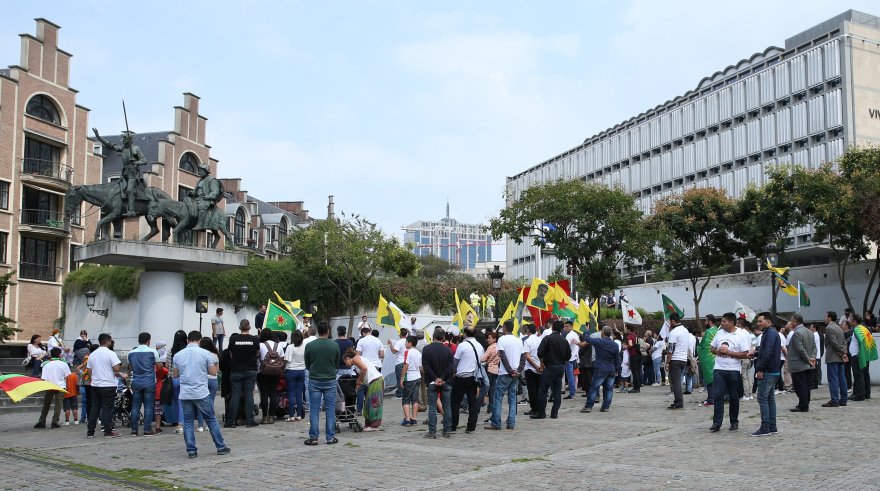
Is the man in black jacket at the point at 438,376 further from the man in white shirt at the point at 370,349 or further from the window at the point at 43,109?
the window at the point at 43,109

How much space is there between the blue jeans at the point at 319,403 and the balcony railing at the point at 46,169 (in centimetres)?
3807

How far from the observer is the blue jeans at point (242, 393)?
15.7 metres

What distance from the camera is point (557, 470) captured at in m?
10.5

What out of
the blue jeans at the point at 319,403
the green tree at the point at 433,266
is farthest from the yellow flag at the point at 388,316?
the green tree at the point at 433,266

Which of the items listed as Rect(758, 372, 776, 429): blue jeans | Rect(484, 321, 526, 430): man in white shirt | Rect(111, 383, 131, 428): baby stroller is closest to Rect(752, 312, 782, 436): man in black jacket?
Rect(758, 372, 776, 429): blue jeans

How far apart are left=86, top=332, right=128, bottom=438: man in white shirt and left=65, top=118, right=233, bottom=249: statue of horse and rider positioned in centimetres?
1357

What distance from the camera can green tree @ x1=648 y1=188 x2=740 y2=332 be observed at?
4409 centimetres

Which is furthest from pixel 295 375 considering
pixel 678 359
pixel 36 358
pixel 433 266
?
pixel 433 266

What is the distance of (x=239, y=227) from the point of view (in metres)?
68.9

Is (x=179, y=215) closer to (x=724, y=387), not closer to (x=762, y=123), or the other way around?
(x=724, y=387)

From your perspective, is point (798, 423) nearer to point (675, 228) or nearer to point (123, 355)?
point (123, 355)

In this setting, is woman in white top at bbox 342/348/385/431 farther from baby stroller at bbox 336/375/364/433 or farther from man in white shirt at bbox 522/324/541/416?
man in white shirt at bbox 522/324/541/416

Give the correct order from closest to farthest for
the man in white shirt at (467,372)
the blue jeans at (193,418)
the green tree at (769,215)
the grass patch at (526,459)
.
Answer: the grass patch at (526,459) < the blue jeans at (193,418) < the man in white shirt at (467,372) < the green tree at (769,215)

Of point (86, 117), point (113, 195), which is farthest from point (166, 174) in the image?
point (113, 195)
